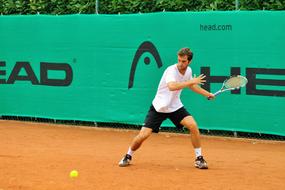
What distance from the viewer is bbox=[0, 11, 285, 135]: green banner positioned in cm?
1171

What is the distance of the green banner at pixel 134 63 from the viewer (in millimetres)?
11711

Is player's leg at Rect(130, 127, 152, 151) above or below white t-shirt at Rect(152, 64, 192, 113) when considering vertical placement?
below

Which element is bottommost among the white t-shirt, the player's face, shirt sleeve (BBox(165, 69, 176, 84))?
the white t-shirt

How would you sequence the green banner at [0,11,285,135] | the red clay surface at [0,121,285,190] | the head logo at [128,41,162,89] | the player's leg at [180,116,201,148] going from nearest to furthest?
the red clay surface at [0,121,285,190]
the player's leg at [180,116,201,148]
the green banner at [0,11,285,135]
the head logo at [128,41,162,89]

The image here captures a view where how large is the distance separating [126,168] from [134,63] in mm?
4285

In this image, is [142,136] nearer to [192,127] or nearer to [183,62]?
[192,127]

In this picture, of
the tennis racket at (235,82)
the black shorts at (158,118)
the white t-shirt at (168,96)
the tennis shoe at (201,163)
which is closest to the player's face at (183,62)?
the white t-shirt at (168,96)

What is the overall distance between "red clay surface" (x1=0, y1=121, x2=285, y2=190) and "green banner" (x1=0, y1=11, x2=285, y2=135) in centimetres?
52

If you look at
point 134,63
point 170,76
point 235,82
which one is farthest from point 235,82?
point 134,63

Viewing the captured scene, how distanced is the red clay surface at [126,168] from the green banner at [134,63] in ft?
1.70

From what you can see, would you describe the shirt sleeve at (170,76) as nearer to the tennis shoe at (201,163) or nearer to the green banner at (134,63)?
the tennis shoe at (201,163)

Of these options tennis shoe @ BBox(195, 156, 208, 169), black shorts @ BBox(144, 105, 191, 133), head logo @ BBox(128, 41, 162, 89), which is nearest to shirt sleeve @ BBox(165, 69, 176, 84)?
black shorts @ BBox(144, 105, 191, 133)

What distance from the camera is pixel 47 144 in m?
11.9

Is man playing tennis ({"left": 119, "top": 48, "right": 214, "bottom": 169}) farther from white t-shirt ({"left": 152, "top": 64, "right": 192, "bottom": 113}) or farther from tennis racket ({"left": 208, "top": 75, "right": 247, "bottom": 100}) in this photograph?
tennis racket ({"left": 208, "top": 75, "right": 247, "bottom": 100})
